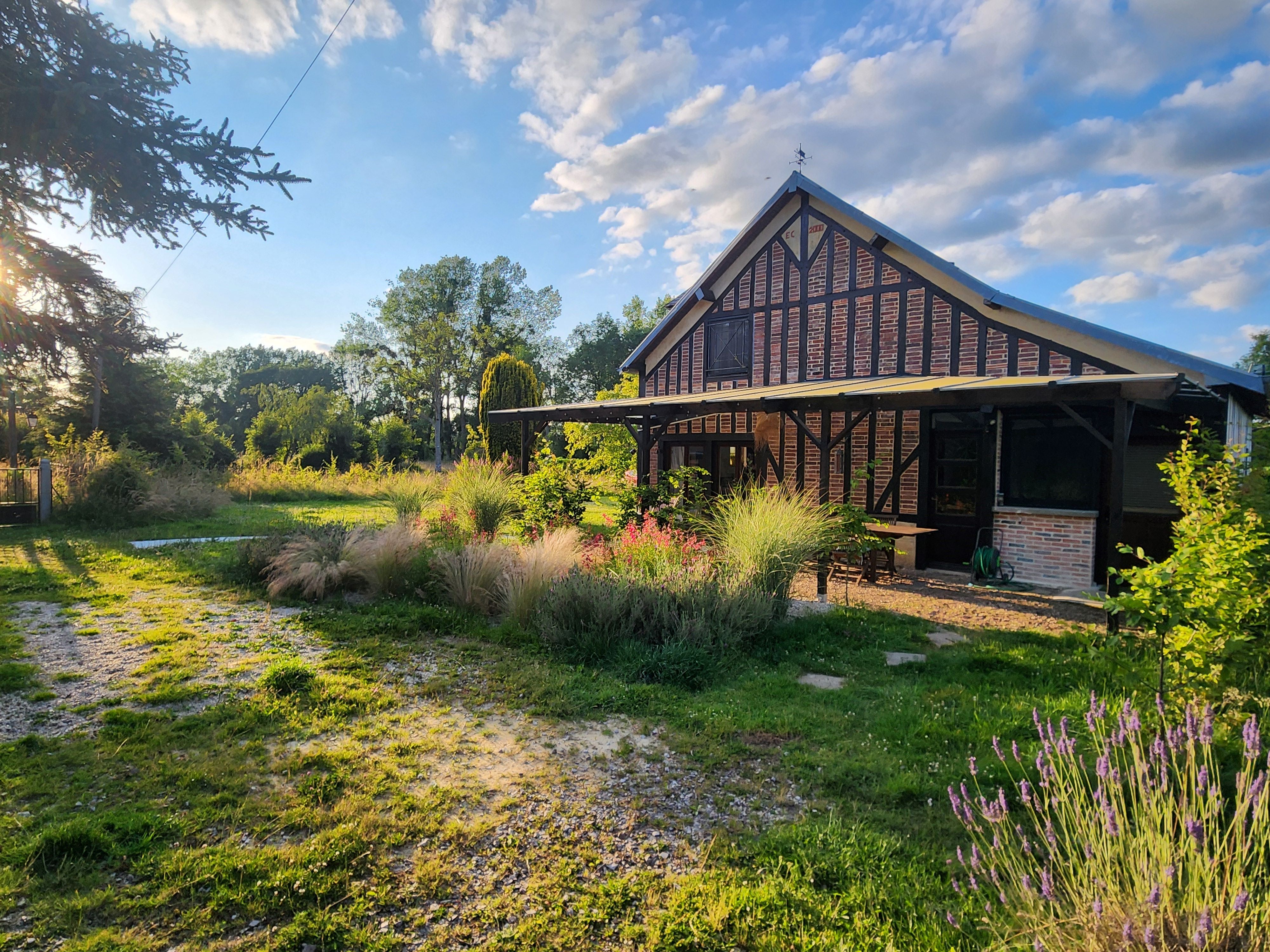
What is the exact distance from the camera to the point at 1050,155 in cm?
876

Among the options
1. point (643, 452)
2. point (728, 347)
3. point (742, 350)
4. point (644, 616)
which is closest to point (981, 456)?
point (742, 350)

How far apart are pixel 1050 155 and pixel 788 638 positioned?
26.8 ft

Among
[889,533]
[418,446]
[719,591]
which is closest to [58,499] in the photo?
[719,591]

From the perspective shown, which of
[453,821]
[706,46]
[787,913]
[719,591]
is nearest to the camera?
[787,913]

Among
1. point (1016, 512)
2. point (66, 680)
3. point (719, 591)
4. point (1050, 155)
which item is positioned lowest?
point (66, 680)

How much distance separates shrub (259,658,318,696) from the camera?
4.15 metres

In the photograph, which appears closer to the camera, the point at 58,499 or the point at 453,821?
the point at 453,821

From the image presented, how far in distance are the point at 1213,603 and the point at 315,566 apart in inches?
280

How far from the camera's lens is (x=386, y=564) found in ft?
21.9

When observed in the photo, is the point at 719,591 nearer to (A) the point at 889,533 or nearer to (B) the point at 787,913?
(B) the point at 787,913

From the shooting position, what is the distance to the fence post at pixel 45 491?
456 inches

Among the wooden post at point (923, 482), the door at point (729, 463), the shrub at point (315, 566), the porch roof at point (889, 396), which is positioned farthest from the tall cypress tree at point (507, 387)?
the wooden post at point (923, 482)

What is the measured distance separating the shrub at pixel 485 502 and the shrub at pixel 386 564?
210cm

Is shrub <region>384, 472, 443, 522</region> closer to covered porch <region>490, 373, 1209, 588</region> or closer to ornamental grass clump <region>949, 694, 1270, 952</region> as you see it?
covered porch <region>490, 373, 1209, 588</region>
